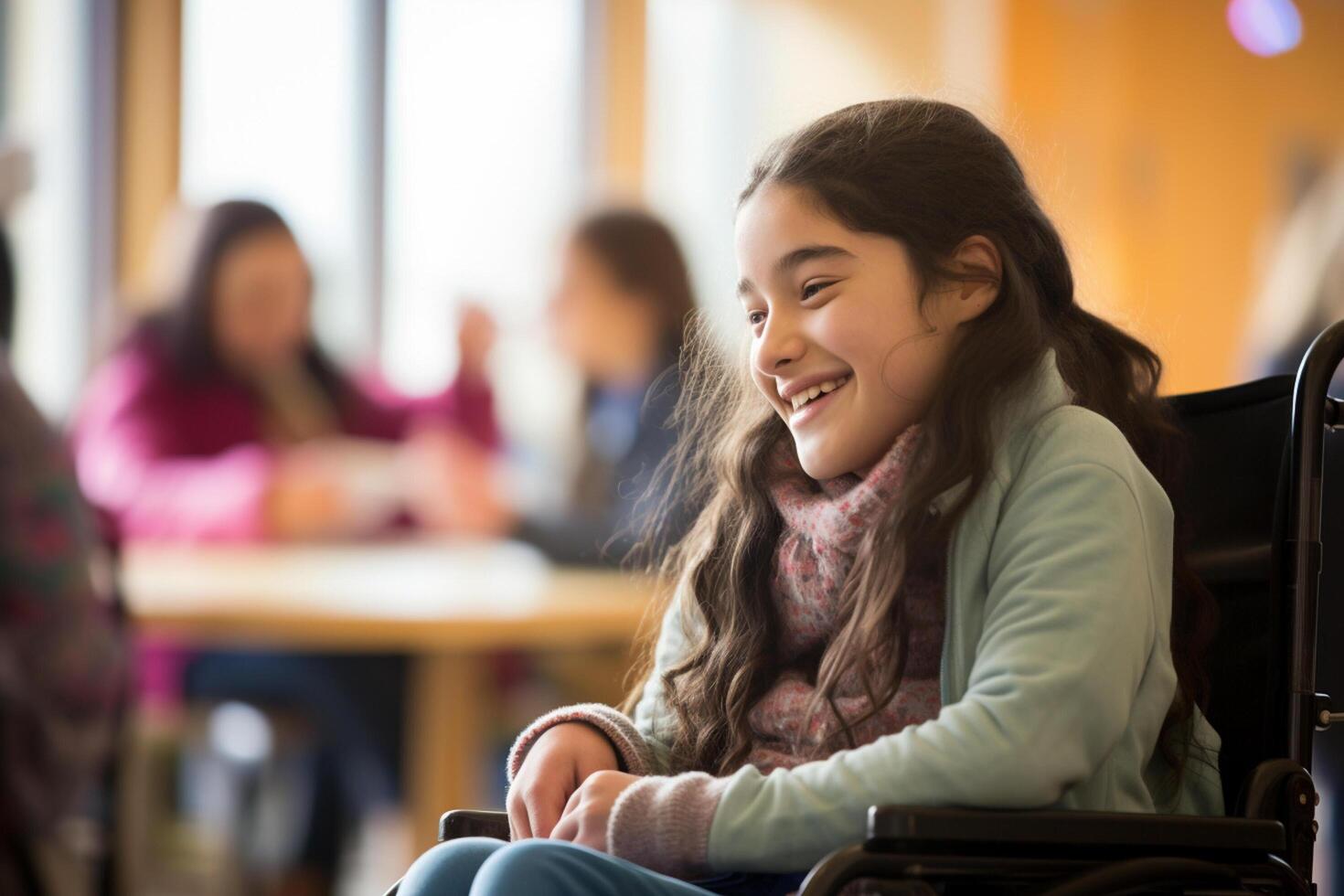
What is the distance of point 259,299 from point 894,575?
274 cm

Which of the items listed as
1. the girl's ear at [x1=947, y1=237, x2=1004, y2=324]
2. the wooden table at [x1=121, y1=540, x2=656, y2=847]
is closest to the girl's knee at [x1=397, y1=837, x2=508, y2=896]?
the girl's ear at [x1=947, y1=237, x2=1004, y2=324]

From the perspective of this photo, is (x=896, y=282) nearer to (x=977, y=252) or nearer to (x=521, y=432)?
(x=977, y=252)

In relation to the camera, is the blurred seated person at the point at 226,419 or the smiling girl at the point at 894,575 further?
the blurred seated person at the point at 226,419

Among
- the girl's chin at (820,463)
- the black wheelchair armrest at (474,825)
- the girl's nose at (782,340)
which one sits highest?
the girl's nose at (782,340)

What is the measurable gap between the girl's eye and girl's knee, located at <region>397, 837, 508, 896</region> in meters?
0.46

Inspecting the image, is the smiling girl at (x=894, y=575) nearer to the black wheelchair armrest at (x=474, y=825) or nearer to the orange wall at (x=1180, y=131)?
the black wheelchair armrest at (x=474, y=825)

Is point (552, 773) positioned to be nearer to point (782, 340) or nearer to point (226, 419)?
point (782, 340)

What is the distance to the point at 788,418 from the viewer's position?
1.25 metres

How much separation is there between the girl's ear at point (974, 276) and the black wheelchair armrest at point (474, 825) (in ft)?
1.74

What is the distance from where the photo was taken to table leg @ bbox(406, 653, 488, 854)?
2.71 metres

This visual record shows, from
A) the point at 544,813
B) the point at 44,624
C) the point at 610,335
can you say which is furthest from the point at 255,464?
the point at 544,813

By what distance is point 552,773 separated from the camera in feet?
4.01

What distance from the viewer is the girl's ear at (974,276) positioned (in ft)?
3.91

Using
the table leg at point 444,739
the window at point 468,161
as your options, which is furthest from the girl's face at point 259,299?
the window at point 468,161
